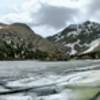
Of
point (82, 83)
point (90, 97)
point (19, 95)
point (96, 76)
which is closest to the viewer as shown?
point (90, 97)

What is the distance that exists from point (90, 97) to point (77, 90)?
1.07 m

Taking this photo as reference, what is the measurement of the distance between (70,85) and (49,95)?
1.37 m

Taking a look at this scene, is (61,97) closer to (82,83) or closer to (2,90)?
(82,83)

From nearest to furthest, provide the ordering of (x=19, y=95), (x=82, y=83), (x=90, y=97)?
(x=90, y=97), (x=19, y=95), (x=82, y=83)

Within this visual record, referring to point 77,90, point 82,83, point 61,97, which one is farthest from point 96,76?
point 61,97

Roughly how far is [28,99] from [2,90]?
2.41 meters

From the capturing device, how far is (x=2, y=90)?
46.9 ft

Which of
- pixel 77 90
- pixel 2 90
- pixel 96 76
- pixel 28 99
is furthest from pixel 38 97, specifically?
pixel 96 76

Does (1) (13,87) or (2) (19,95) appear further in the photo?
(1) (13,87)

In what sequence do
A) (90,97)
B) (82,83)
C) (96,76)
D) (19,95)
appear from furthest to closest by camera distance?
1. (96,76)
2. (82,83)
3. (19,95)
4. (90,97)

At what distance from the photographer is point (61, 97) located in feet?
40.4

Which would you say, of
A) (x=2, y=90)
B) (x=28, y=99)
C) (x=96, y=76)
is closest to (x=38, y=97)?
(x=28, y=99)

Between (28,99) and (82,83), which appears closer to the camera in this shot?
(28,99)

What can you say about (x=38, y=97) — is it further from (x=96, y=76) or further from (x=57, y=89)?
(x=96, y=76)
